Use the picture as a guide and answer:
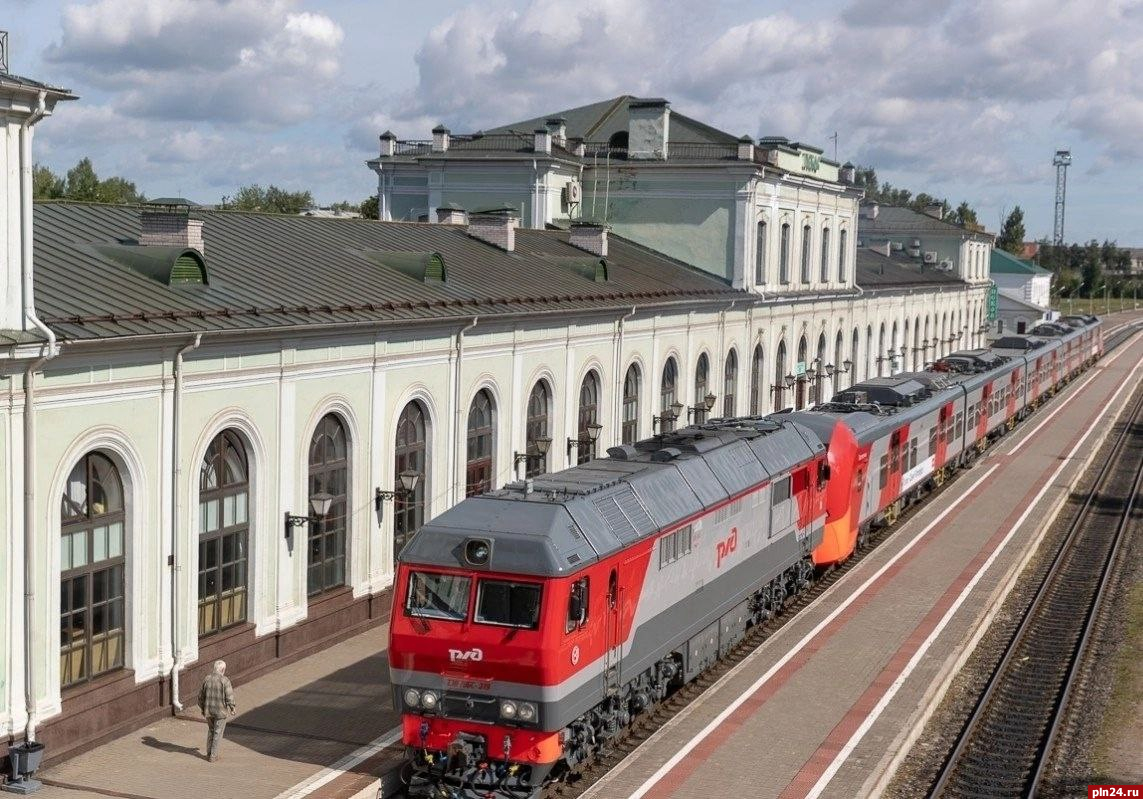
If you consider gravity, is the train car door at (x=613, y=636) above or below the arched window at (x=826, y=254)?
below

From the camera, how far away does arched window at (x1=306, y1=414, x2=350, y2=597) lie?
75.5ft

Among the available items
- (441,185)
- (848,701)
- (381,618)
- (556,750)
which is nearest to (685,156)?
(441,185)

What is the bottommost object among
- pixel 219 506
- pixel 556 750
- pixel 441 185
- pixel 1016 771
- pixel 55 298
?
pixel 1016 771

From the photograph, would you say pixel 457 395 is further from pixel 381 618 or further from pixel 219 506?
pixel 219 506

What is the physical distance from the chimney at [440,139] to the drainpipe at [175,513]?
31.5 m

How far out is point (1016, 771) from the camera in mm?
19047

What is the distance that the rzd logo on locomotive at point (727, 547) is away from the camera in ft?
69.7

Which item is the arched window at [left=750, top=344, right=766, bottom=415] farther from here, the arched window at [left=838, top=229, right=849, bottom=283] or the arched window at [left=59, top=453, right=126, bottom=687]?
the arched window at [left=59, top=453, right=126, bottom=687]

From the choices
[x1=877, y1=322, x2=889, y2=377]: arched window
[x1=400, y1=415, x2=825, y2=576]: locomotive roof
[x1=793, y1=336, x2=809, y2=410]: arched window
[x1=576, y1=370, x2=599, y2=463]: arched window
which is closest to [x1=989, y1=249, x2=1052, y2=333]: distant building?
[x1=877, y1=322, x2=889, y2=377]: arched window

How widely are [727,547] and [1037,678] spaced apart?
6506mm

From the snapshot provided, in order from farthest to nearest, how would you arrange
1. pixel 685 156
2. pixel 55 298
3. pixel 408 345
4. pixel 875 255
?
pixel 875 255
pixel 685 156
pixel 408 345
pixel 55 298

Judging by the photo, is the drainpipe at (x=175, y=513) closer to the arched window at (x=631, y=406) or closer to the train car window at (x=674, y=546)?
the train car window at (x=674, y=546)

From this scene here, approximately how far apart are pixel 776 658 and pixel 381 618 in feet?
23.9

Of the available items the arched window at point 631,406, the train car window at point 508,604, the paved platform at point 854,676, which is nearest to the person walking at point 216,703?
the train car window at point 508,604
